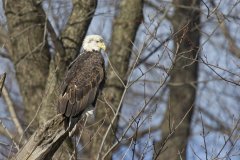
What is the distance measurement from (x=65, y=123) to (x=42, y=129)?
422mm

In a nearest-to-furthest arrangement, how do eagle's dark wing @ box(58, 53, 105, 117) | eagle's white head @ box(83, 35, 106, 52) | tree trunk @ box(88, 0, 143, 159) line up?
eagle's dark wing @ box(58, 53, 105, 117) < eagle's white head @ box(83, 35, 106, 52) < tree trunk @ box(88, 0, 143, 159)

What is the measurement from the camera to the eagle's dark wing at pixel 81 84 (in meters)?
7.47

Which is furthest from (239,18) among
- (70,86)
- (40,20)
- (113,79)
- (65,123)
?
(65,123)

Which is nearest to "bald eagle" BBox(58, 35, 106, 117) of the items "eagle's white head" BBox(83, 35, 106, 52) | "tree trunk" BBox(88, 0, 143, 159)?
"eagle's white head" BBox(83, 35, 106, 52)

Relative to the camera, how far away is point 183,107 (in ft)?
48.4

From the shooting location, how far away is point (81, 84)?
7840 millimetres

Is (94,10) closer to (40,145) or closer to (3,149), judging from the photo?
(3,149)

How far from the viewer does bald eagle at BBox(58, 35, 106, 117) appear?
7.48m

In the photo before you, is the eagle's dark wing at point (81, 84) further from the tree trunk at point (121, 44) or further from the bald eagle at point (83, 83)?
the tree trunk at point (121, 44)

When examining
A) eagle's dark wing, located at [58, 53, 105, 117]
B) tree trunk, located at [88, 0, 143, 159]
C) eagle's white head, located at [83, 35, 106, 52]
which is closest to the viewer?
eagle's dark wing, located at [58, 53, 105, 117]

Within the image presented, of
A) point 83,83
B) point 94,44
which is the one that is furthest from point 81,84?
point 94,44

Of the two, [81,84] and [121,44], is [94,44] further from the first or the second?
[121,44]

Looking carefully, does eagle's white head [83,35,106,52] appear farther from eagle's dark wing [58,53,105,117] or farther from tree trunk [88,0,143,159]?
tree trunk [88,0,143,159]

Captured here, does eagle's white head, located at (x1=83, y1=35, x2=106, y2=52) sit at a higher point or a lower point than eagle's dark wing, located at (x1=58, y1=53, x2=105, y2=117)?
higher
